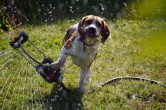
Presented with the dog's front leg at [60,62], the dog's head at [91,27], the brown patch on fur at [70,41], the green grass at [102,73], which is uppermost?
the dog's head at [91,27]

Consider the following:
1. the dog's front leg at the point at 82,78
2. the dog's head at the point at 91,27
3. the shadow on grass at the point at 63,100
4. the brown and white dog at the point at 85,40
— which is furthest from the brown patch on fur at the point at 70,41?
the shadow on grass at the point at 63,100

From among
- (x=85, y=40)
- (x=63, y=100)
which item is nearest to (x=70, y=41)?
(x=85, y=40)

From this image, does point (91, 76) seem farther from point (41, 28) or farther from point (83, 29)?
Answer: point (41, 28)

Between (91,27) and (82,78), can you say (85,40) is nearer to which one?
(91,27)

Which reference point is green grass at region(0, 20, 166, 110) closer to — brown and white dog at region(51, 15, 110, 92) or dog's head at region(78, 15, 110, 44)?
brown and white dog at region(51, 15, 110, 92)

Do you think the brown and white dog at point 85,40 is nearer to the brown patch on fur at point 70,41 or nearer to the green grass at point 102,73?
the brown patch on fur at point 70,41

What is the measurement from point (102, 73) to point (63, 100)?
112cm

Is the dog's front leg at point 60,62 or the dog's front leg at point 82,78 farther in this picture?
the dog's front leg at point 82,78

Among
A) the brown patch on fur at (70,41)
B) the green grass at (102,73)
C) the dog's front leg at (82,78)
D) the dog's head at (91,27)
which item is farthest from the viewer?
the dog's front leg at (82,78)

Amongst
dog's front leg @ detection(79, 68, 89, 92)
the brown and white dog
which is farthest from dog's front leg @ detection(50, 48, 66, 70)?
dog's front leg @ detection(79, 68, 89, 92)

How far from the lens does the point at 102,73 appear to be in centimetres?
533

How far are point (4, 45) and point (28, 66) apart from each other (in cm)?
87

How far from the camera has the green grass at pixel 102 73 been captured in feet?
14.5

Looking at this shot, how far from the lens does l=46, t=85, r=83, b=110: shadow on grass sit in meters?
4.29
